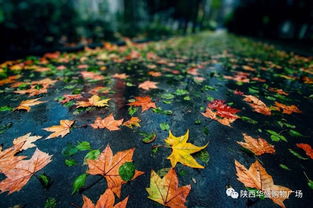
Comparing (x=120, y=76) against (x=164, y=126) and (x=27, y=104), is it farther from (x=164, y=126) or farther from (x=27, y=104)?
(x=164, y=126)

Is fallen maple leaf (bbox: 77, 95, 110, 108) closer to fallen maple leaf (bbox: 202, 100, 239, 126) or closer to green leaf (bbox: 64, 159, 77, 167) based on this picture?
green leaf (bbox: 64, 159, 77, 167)

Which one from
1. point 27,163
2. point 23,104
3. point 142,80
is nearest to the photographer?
point 27,163

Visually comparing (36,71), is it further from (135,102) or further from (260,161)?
(260,161)

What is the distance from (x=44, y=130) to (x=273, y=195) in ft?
5.63

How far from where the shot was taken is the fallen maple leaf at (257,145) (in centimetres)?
138

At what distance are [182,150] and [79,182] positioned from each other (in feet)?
2.28

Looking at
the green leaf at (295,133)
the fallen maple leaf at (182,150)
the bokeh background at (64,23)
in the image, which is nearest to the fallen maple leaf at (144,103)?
the fallen maple leaf at (182,150)

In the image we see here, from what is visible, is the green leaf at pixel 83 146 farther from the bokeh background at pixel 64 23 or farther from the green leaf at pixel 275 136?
the bokeh background at pixel 64 23

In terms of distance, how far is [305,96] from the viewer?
254 cm

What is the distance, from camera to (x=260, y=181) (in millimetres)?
1095

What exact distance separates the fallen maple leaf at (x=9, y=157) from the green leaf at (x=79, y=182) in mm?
447

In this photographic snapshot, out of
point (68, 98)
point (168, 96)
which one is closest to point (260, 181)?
point (168, 96)

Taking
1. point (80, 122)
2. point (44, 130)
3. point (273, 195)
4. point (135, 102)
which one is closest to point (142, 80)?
point (135, 102)

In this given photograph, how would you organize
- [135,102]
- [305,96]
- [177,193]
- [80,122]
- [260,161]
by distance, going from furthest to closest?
[305,96] < [135,102] < [80,122] < [260,161] < [177,193]
